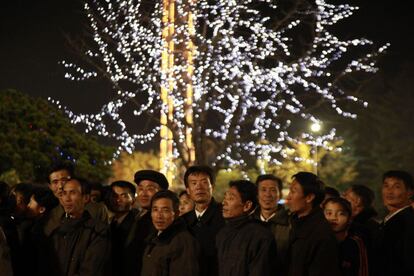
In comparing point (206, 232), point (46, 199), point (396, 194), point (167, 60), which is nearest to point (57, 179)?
point (46, 199)

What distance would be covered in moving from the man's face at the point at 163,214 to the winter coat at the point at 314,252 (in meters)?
1.02

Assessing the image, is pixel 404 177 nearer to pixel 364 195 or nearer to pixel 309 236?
pixel 364 195

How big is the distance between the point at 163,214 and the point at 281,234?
1184 millimetres

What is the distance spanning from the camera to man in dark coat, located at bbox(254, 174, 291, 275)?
6113 mm

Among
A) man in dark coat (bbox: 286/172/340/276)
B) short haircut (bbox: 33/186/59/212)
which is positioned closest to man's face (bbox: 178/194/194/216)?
short haircut (bbox: 33/186/59/212)

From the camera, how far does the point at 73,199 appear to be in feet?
19.6

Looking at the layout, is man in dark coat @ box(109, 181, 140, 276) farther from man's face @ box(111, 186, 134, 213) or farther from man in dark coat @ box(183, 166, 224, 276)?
man in dark coat @ box(183, 166, 224, 276)

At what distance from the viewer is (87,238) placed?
5.68 meters

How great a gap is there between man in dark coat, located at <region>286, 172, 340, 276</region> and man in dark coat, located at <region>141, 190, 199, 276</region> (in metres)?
0.81

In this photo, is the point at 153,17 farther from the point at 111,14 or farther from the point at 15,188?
the point at 15,188

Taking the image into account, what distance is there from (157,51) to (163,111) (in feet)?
4.12

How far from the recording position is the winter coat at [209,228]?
598 centimetres

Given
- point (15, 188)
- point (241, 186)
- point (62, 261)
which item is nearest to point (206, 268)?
point (241, 186)

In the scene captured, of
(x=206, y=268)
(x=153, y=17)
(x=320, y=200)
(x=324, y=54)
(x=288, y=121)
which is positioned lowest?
(x=206, y=268)
